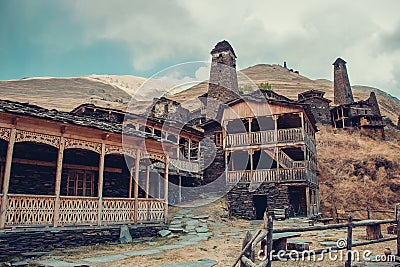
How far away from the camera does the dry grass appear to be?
1044 inches

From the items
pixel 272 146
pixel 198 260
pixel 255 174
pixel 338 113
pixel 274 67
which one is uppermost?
pixel 274 67

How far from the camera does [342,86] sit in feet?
177

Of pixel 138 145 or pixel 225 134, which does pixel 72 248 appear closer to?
pixel 138 145

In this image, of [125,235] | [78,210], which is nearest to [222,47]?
[125,235]

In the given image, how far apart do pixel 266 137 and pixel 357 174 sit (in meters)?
12.2

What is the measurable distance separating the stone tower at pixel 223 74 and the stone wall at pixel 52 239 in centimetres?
1899

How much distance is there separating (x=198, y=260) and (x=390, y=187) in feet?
79.0

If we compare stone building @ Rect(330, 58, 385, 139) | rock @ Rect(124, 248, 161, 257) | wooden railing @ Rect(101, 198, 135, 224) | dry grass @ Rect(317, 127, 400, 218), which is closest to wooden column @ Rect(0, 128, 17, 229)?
wooden railing @ Rect(101, 198, 135, 224)

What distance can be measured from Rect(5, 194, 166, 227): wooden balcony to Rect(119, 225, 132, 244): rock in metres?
0.28

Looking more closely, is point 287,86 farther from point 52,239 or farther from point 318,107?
point 52,239

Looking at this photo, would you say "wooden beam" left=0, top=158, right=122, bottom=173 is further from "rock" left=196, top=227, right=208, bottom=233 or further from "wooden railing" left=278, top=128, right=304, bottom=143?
"wooden railing" left=278, top=128, right=304, bottom=143

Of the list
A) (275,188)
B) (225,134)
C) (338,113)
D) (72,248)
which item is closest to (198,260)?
(72,248)

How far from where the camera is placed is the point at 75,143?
11.7 m

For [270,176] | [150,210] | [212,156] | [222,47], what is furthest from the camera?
[222,47]
